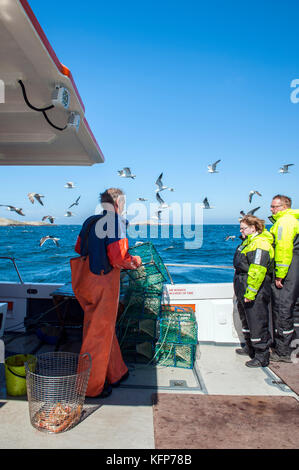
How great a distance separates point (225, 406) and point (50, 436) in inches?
56.3

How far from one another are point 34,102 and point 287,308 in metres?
3.39

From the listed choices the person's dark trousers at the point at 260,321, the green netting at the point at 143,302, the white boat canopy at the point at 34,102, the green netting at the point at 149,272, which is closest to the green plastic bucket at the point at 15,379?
the green netting at the point at 143,302

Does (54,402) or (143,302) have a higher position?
(143,302)

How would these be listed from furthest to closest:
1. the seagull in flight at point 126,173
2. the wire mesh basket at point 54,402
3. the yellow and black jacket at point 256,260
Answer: the seagull in flight at point 126,173 → the yellow and black jacket at point 256,260 → the wire mesh basket at point 54,402

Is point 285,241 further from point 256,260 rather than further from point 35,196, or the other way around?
point 35,196

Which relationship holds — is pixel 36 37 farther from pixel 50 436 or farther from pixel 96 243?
pixel 50 436

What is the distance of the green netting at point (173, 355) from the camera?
3625 millimetres

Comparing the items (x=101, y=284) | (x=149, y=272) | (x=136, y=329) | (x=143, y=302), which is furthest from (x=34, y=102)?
(x=136, y=329)

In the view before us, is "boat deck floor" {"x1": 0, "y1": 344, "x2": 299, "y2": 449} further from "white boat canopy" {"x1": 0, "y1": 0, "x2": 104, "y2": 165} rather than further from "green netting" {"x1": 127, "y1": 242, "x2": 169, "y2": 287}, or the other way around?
"white boat canopy" {"x1": 0, "y1": 0, "x2": 104, "y2": 165}

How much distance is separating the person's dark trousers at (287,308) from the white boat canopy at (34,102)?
259 cm

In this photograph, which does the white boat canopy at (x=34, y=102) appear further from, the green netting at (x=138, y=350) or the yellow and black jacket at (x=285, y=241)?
the yellow and black jacket at (x=285, y=241)

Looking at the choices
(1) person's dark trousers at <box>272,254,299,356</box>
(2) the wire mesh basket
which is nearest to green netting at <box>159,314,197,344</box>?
(1) person's dark trousers at <box>272,254,299,356</box>

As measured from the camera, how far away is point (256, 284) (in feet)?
11.6

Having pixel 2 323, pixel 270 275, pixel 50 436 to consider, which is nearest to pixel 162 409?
pixel 50 436
